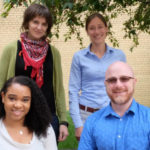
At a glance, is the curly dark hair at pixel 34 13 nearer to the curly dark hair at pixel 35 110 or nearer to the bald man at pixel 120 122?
the curly dark hair at pixel 35 110

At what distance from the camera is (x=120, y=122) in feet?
7.56

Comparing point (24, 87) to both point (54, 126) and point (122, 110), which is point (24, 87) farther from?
point (122, 110)

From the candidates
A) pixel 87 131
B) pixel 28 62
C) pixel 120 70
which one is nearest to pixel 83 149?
pixel 87 131

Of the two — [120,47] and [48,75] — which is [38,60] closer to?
[48,75]

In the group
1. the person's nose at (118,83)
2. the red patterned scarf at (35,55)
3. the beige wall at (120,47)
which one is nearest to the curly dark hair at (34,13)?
the red patterned scarf at (35,55)

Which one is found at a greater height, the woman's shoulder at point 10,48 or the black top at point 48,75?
the woman's shoulder at point 10,48

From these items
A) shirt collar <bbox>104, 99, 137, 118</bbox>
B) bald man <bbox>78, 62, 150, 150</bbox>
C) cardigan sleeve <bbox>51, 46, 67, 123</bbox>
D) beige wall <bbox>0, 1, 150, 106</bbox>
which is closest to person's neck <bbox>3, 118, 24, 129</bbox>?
cardigan sleeve <bbox>51, 46, 67, 123</bbox>

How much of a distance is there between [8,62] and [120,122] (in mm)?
1183

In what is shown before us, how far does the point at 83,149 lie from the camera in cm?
244

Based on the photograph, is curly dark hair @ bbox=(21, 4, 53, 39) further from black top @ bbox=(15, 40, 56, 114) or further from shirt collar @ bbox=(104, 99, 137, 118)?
shirt collar @ bbox=(104, 99, 137, 118)

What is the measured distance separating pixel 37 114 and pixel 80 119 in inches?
21.9

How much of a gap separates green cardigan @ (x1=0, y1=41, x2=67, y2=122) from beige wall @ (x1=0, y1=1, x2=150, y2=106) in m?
8.58

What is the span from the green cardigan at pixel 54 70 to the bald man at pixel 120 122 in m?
0.67

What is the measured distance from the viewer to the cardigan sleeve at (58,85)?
2.98 m
